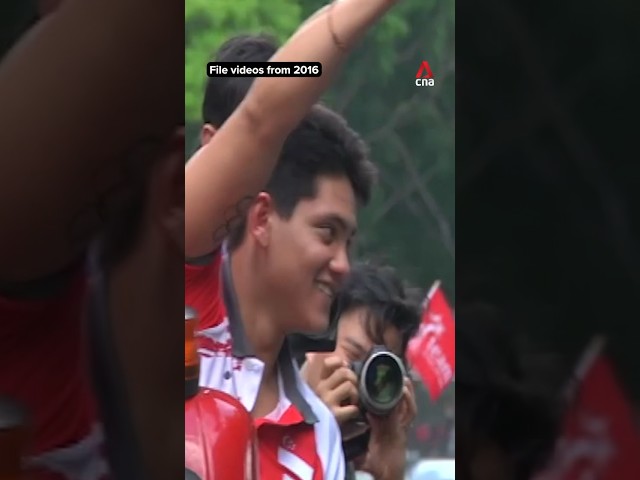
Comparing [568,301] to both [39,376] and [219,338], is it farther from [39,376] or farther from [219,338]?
[39,376]

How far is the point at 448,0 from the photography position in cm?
330

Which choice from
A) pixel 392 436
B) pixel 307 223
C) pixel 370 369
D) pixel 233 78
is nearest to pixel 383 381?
pixel 370 369

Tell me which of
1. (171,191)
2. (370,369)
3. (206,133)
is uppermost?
(206,133)

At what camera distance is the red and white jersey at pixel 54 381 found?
3.35 m

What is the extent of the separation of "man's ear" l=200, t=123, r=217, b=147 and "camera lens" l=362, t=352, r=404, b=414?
85 cm

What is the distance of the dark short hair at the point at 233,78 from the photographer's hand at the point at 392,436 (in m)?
1.02

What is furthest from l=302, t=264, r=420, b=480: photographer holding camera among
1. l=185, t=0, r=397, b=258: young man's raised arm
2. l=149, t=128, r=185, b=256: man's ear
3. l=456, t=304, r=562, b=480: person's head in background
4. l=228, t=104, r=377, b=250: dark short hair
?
l=149, t=128, r=185, b=256: man's ear

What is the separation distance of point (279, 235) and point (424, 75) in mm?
674

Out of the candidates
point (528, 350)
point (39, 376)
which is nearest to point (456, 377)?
point (528, 350)

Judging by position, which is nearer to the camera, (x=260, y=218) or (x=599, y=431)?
(x=260, y=218)

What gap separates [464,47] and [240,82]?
71cm

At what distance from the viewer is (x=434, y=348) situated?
3293mm

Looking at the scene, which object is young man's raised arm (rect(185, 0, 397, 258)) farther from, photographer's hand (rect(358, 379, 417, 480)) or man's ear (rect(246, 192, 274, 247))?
photographer's hand (rect(358, 379, 417, 480))

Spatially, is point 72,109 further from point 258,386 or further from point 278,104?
point 258,386
